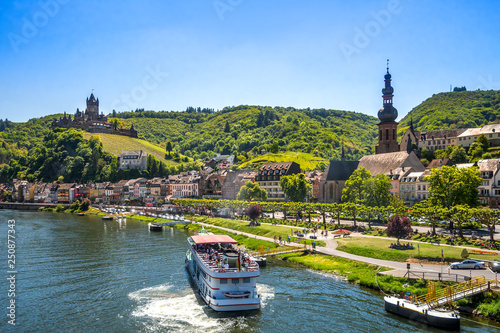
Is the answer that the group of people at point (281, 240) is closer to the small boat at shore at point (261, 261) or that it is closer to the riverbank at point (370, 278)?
the riverbank at point (370, 278)

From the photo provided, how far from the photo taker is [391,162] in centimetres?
10475

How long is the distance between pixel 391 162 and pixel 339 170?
14.4m

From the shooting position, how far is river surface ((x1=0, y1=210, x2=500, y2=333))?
3306cm

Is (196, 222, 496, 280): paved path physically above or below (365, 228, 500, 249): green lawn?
below

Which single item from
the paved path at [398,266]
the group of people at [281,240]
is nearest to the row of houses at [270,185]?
the group of people at [281,240]

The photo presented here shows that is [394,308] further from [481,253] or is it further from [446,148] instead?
[446,148]

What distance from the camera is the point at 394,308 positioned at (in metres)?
34.7

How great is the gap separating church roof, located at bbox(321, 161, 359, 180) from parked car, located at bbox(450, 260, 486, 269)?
70.2 metres

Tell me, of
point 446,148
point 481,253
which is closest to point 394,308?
point 481,253

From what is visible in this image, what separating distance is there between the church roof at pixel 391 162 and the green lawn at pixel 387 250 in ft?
154

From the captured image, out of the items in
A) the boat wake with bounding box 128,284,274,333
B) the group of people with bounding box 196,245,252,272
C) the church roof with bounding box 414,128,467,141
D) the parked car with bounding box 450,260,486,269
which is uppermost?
the church roof with bounding box 414,128,467,141

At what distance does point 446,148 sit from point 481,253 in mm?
87118

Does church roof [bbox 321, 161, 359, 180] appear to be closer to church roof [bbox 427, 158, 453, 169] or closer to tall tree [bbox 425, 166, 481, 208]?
church roof [bbox 427, 158, 453, 169]

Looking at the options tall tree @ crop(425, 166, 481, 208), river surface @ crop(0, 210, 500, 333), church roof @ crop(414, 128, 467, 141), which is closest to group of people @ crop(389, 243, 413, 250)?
river surface @ crop(0, 210, 500, 333)
